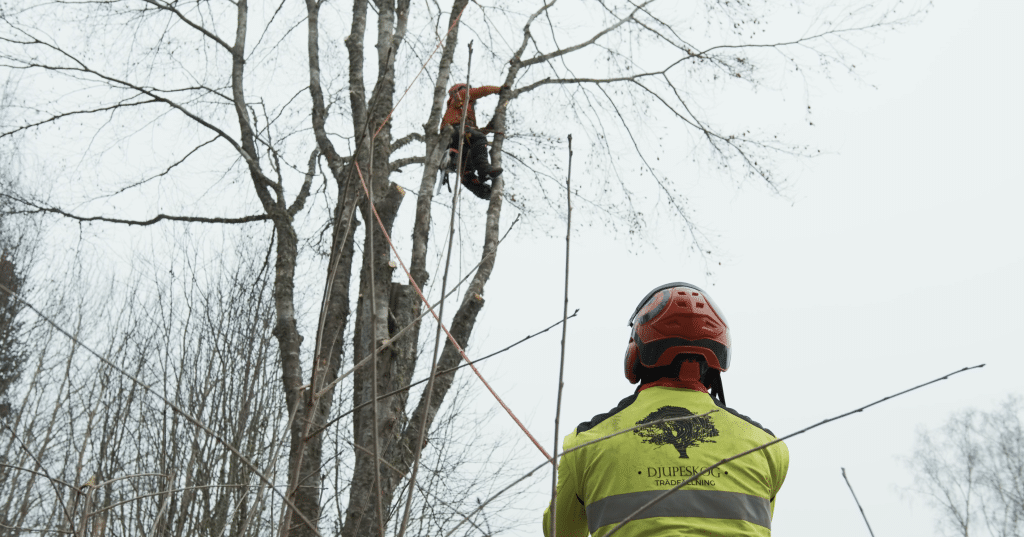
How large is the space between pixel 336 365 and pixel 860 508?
483cm

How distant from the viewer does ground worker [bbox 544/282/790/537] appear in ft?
5.83

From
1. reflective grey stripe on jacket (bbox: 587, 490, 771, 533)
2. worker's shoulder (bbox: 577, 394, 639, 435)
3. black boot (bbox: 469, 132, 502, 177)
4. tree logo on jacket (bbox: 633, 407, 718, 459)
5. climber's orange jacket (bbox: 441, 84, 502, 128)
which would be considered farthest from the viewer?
black boot (bbox: 469, 132, 502, 177)

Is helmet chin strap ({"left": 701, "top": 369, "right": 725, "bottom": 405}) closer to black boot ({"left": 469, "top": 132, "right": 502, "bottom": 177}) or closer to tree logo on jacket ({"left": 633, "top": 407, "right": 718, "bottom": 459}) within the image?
tree logo on jacket ({"left": 633, "top": 407, "right": 718, "bottom": 459})

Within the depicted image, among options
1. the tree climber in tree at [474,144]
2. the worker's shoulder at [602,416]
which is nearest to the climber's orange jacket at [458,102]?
the tree climber in tree at [474,144]

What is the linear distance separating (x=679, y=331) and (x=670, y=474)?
0.49m

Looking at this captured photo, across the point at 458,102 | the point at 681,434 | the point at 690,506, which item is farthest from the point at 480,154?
the point at 690,506

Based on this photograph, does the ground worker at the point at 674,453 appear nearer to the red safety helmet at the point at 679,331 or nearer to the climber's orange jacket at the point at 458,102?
the red safety helmet at the point at 679,331

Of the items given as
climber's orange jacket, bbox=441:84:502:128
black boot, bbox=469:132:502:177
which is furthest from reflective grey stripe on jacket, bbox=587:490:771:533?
black boot, bbox=469:132:502:177

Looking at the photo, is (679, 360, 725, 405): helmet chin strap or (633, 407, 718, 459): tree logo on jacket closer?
(633, 407, 718, 459): tree logo on jacket

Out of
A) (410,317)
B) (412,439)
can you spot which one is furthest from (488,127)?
(412,439)

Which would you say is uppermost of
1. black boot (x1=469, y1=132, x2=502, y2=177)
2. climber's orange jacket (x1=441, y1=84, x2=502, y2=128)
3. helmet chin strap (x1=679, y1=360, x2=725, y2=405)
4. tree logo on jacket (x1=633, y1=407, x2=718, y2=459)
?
climber's orange jacket (x1=441, y1=84, x2=502, y2=128)

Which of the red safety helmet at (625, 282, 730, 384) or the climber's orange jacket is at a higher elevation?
the climber's orange jacket

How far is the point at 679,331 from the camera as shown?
2.19m

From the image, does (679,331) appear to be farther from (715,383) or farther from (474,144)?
(474,144)
